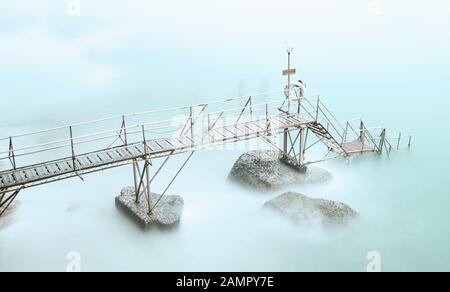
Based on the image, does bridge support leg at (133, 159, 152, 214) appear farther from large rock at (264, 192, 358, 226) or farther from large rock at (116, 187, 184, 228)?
large rock at (264, 192, 358, 226)

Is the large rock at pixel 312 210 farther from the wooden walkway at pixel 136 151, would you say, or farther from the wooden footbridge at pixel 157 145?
the wooden walkway at pixel 136 151

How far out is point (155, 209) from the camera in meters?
18.2

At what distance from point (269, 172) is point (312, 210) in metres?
3.58

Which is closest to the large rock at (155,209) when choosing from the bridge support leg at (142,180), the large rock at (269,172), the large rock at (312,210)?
the bridge support leg at (142,180)

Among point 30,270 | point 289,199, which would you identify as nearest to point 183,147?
point 289,199

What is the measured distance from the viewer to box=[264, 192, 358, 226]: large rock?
709 inches

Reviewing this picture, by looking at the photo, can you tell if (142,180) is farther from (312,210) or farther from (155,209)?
(312,210)

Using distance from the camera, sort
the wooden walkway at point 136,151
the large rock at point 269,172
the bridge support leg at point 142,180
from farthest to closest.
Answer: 1. the large rock at point 269,172
2. the bridge support leg at point 142,180
3. the wooden walkway at point 136,151

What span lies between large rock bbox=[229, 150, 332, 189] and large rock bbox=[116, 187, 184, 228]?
3389mm

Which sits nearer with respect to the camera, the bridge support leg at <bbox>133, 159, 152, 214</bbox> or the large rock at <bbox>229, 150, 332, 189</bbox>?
the bridge support leg at <bbox>133, 159, 152, 214</bbox>

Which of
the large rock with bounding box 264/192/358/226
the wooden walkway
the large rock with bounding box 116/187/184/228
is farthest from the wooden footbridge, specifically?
the large rock with bounding box 264/192/358/226

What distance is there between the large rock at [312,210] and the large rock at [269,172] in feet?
6.99

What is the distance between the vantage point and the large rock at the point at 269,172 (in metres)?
20.8

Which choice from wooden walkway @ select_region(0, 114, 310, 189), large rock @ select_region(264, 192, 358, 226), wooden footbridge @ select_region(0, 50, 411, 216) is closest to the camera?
wooden walkway @ select_region(0, 114, 310, 189)
